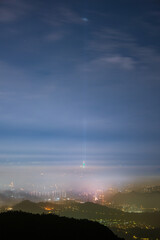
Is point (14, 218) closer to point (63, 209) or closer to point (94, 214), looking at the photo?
point (63, 209)

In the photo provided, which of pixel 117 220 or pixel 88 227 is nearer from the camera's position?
pixel 88 227

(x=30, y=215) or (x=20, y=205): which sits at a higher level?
(x=30, y=215)

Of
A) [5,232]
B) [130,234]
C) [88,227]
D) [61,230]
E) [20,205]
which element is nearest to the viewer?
[5,232]

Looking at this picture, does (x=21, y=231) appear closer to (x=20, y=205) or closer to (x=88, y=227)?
(x=88, y=227)

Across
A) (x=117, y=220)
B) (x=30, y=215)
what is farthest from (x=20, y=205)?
(x=30, y=215)

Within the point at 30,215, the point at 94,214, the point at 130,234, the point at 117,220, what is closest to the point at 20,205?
the point at 94,214

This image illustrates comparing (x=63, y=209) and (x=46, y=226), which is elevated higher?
(x=46, y=226)

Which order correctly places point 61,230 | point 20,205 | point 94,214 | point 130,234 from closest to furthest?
point 61,230, point 130,234, point 20,205, point 94,214
